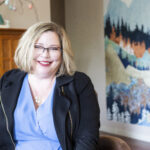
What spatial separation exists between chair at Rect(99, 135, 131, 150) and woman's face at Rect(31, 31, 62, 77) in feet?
1.57

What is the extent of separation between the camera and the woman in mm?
1357

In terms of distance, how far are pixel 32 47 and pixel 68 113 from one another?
0.39 meters

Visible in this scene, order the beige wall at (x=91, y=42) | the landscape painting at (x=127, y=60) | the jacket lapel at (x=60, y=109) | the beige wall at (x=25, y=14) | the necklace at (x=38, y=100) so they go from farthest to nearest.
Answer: the beige wall at (x=91, y=42) < the landscape painting at (x=127, y=60) < the beige wall at (x=25, y=14) < the necklace at (x=38, y=100) < the jacket lapel at (x=60, y=109)

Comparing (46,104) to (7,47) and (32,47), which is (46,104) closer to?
(32,47)

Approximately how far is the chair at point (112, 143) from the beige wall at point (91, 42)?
2.25 meters

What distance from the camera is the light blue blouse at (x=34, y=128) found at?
1.36 m

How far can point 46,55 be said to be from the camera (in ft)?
4.52

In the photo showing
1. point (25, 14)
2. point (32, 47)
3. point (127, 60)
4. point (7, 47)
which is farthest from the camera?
point (127, 60)

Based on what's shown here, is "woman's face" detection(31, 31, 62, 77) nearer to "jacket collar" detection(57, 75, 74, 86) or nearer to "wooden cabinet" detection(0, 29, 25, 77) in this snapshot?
"jacket collar" detection(57, 75, 74, 86)

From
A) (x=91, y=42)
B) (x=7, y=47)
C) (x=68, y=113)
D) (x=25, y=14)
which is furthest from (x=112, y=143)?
(x=91, y=42)

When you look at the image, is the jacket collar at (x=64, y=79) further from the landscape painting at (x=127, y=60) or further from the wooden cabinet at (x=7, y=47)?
the landscape painting at (x=127, y=60)

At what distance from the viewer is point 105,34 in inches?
148

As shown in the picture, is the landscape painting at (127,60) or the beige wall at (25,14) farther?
the landscape painting at (127,60)

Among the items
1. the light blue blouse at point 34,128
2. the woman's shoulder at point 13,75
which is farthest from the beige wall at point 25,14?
the light blue blouse at point 34,128
